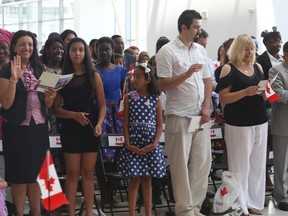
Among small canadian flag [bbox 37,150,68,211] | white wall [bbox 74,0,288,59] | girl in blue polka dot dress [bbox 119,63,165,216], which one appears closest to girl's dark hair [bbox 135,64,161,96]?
girl in blue polka dot dress [bbox 119,63,165,216]

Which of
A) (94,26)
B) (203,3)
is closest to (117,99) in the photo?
(203,3)

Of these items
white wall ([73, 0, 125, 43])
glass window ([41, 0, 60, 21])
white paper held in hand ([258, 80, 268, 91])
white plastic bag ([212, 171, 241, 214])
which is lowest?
white plastic bag ([212, 171, 241, 214])

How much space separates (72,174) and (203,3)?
29.1 ft

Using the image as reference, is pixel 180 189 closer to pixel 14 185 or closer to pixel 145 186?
pixel 145 186

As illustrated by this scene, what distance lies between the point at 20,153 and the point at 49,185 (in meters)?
1.40

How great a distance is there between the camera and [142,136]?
4.55m

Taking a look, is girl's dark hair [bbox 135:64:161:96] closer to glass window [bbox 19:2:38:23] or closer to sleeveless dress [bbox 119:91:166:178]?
sleeveless dress [bbox 119:91:166:178]

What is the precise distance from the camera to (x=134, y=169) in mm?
4473

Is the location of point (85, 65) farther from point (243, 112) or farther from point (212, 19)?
point (212, 19)

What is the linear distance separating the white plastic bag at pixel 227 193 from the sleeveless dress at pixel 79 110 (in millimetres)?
1202

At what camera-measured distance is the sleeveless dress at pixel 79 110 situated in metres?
4.36

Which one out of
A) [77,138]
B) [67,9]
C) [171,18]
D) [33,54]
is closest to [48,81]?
[33,54]

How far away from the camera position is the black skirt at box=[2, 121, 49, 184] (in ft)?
13.4

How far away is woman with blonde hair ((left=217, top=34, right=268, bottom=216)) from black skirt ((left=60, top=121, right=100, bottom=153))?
127cm
